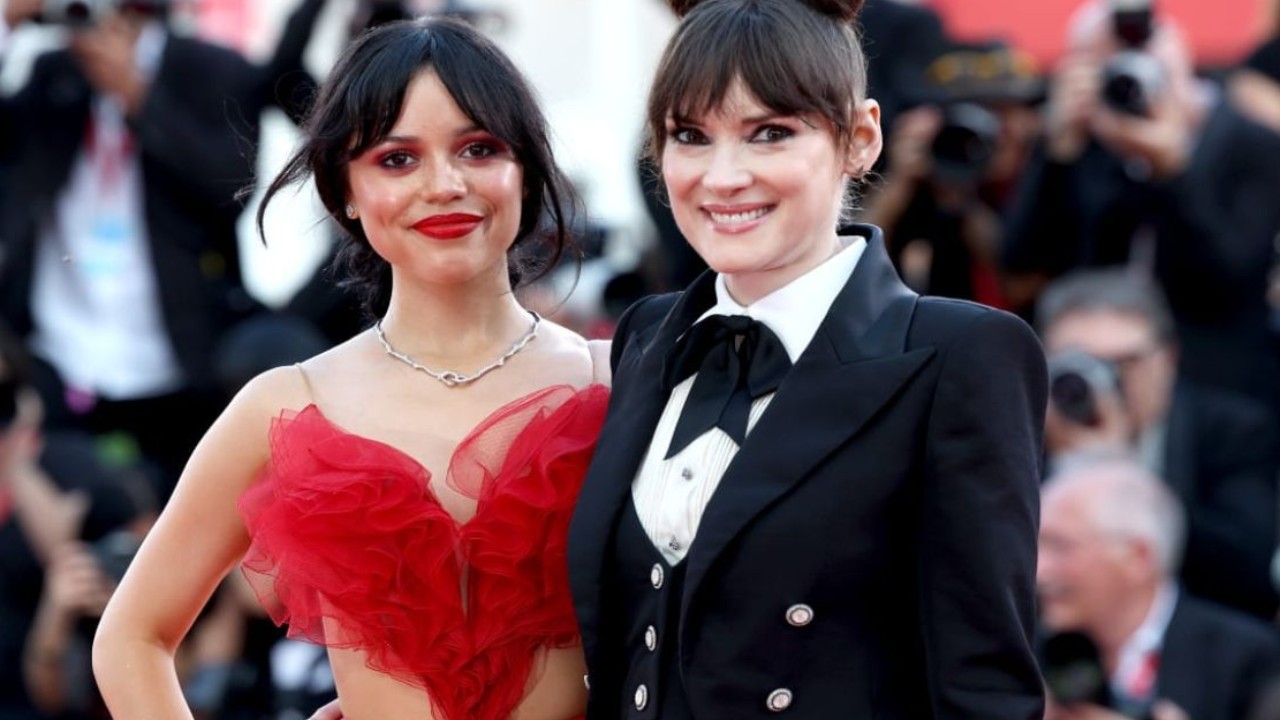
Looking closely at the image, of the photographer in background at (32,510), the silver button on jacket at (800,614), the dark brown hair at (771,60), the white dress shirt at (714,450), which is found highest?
the dark brown hair at (771,60)

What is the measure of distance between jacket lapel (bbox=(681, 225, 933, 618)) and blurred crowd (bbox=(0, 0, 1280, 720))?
6.60 ft

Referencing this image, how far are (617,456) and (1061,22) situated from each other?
4.80 meters

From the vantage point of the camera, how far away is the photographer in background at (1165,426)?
524cm

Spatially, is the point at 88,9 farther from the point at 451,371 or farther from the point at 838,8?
the point at 838,8

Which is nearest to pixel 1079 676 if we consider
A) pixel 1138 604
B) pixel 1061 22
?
pixel 1138 604

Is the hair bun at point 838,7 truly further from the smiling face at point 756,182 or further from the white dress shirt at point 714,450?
the white dress shirt at point 714,450

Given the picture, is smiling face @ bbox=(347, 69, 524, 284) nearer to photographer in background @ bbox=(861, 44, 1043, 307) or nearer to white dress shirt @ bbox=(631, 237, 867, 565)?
white dress shirt @ bbox=(631, 237, 867, 565)

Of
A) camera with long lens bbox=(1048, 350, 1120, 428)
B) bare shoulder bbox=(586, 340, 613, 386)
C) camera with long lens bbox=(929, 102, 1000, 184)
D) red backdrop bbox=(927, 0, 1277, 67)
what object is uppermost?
bare shoulder bbox=(586, 340, 613, 386)

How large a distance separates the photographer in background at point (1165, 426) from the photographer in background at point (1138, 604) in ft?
0.97

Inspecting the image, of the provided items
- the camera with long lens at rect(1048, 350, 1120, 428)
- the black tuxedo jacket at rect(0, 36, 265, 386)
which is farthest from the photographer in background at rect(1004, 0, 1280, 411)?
the black tuxedo jacket at rect(0, 36, 265, 386)

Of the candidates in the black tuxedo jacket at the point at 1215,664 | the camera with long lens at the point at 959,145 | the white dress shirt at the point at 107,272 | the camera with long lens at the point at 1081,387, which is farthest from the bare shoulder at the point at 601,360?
the white dress shirt at the point at 107,272

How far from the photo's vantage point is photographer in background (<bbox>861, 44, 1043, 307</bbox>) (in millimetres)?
5418

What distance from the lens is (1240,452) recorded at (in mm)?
5355

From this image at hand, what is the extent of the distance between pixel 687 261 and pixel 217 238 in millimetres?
1308
